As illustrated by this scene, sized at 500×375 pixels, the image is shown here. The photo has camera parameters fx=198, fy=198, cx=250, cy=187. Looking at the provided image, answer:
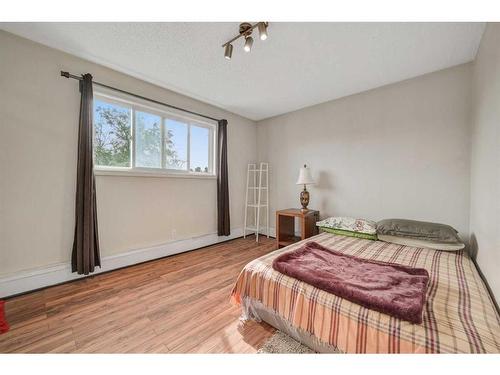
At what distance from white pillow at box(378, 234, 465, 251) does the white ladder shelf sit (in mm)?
2107

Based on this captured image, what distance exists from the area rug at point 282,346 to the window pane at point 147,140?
2.47m

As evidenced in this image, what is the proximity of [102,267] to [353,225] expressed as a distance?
306 centimetres

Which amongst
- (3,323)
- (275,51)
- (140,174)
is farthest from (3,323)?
(275,51)

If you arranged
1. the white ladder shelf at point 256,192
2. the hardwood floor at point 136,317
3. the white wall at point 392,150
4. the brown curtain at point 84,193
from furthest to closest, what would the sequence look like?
the white ladder shelf at point 256,192 < the white wall at point 392,150 < the brown curtain at point 84,193 < the hardwood floor at point 136,317

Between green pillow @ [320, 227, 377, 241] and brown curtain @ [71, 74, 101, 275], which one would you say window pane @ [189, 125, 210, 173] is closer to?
brown curtain @ [71, 74, 101, 275]

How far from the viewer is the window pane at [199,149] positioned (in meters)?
3.26

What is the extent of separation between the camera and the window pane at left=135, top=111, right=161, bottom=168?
104 inches

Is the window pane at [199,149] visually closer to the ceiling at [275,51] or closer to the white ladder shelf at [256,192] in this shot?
the ceiling at [275,51]

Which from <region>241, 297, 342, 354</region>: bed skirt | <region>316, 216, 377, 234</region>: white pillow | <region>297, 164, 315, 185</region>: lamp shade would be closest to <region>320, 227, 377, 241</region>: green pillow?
<region>316, 216, 377, 234</region>: white pillow

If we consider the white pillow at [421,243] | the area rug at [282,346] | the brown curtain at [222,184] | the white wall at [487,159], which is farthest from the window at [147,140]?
the white wall at [487,159]

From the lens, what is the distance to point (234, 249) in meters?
3.22

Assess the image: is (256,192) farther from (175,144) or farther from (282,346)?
(282,346)
